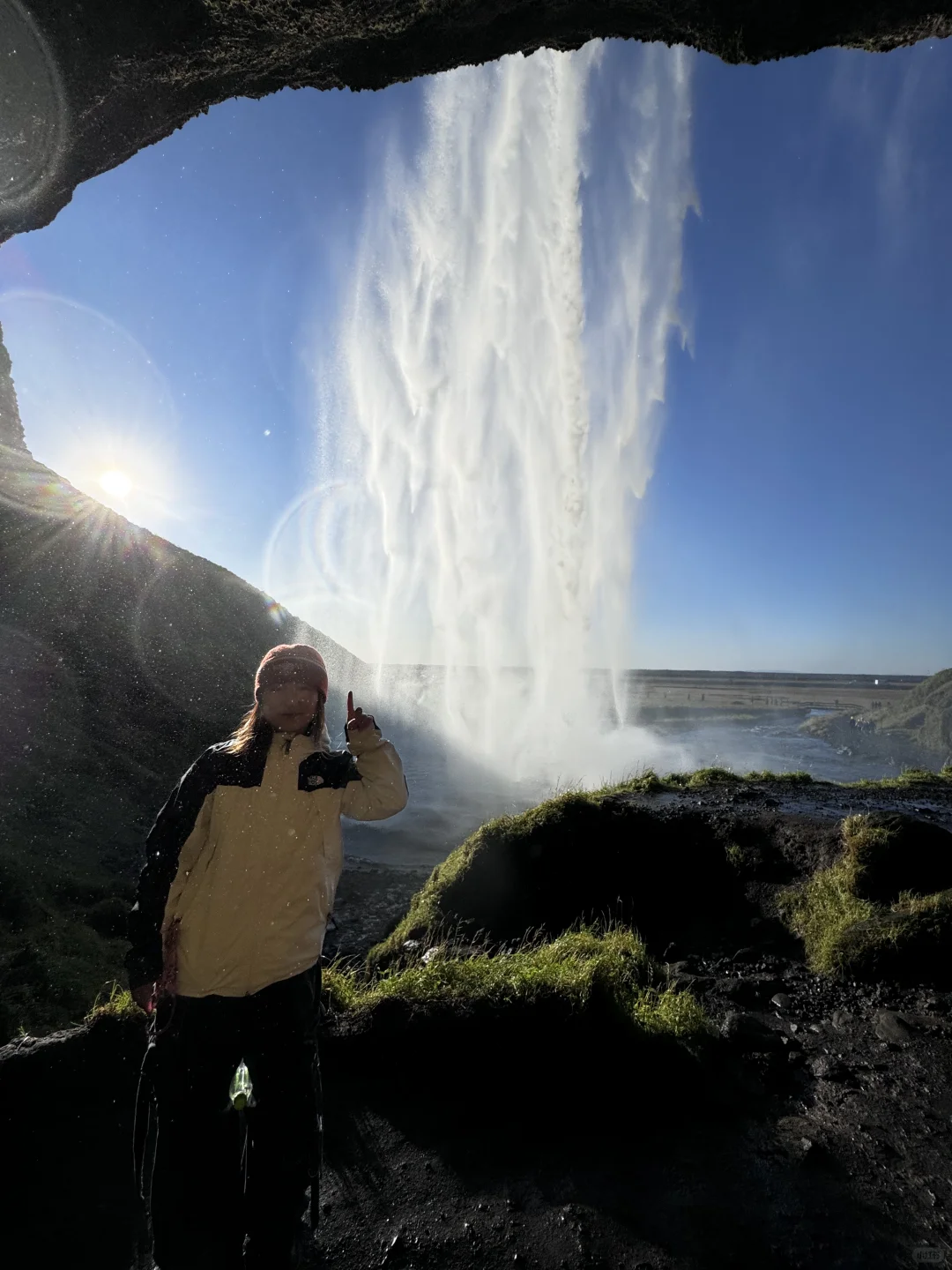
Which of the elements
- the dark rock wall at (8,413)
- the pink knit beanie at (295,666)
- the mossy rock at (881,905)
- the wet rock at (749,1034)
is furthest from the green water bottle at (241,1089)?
the dark rock wall at (8,413)

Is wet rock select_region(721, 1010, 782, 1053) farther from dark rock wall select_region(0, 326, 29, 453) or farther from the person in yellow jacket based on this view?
dark rock wall select_region(0, 326, 29, 453)

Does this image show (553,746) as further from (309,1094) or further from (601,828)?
(309,1094)

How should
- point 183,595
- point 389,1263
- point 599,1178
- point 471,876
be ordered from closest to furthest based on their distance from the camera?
point 389,1263, point 599,1178, point 471,876, point 183,595

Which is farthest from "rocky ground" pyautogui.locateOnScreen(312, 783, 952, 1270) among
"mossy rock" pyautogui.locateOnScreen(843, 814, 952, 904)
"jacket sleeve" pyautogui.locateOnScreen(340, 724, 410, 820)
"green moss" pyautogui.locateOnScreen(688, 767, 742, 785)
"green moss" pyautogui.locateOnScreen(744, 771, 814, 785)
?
"green moss" pyautogui.locateOnScreen(744, 771, 814, 785)

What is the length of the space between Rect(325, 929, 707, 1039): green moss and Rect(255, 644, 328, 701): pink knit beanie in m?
3.78

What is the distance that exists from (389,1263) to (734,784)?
1351 centimetres

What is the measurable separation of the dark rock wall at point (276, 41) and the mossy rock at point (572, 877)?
44.1 feet

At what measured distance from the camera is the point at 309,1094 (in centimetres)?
326

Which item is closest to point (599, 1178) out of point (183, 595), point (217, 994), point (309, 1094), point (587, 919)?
point (309, 1094)

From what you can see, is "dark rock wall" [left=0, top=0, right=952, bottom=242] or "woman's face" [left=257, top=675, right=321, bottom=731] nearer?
"woman's face" [left=257, top=675, right=321, bottom=731]

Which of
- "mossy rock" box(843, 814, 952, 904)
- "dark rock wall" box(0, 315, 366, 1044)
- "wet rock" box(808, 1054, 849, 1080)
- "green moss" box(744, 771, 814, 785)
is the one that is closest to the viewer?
"wet rock" box(808, 1054, 849, 1080)

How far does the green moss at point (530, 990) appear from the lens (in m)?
5.50

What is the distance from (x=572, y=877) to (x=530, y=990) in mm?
6240

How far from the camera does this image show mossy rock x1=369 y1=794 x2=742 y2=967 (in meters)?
10.5
